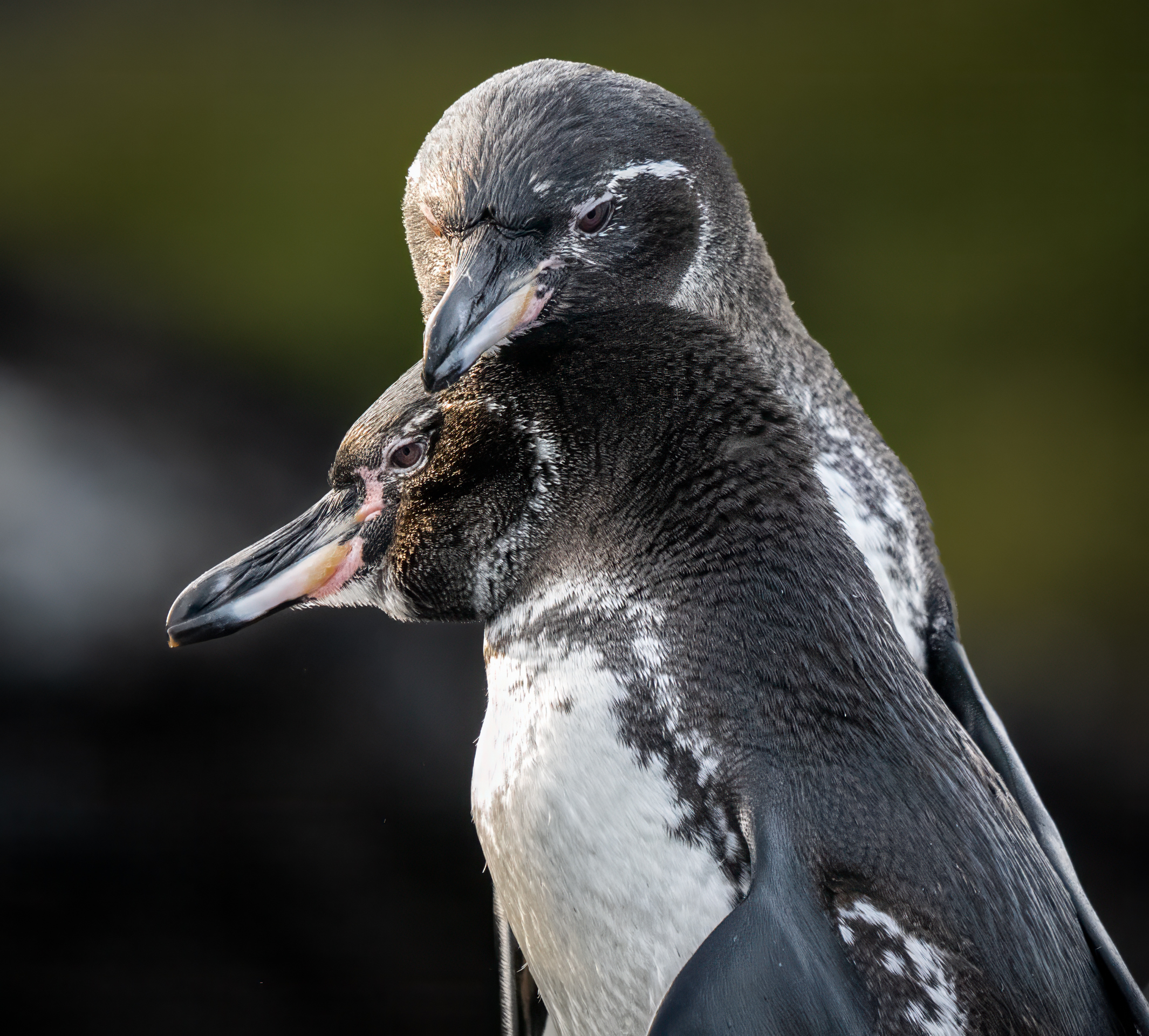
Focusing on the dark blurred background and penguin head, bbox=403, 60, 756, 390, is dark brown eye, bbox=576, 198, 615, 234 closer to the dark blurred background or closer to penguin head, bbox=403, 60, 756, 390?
penguin head, bbox=403, 60, 756, 390

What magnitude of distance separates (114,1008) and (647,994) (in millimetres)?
1482

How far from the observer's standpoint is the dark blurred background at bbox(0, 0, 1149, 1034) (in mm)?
2215

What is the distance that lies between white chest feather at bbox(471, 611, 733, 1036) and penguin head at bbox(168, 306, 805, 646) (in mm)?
87

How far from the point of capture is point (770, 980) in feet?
2.50

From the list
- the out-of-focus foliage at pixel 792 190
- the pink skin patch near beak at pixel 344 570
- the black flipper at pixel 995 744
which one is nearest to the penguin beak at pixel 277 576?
the pink skin patch near beak at pixel 344 570

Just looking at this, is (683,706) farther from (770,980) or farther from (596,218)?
(596,218)

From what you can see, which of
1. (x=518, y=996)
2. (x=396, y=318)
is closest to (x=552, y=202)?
(x=518, y=996)

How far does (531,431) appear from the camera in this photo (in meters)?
0.96

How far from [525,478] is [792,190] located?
5.57 feet

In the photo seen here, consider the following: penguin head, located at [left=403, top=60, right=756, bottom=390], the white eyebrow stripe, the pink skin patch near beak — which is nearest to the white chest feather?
the pink skin patch near beak

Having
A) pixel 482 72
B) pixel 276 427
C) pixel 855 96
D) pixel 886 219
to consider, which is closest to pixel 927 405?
pixel 886 219

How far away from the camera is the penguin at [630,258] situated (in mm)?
995

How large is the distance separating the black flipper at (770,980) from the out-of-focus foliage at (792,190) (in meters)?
1.82

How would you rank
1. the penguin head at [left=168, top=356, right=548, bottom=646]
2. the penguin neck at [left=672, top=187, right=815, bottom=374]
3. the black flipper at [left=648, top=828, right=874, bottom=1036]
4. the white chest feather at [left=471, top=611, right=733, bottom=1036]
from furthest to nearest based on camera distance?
the penguin neck at [left=672, top=187, right=815, bottom=374] < the penguin head at [left=168, top=356, right=548, bottom=646] < the white chest feather at [left=471, top=611, right=733, bottom=1036] < the black flipper at [left=648, top=828, right=874, bottom=1036]
